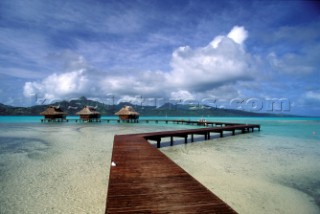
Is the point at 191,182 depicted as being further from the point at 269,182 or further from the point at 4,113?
the point at 4,113

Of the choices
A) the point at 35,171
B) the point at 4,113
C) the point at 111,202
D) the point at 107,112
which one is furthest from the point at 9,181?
the point at 107,112

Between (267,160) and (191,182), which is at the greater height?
(191,182)

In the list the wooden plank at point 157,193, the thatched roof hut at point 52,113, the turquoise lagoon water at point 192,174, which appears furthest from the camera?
the thatched roof hut at point 52,113

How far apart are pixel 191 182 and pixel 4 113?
150m

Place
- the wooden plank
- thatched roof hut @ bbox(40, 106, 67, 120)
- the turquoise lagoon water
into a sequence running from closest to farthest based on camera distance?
1. the wooden plank
2. the turquoise lagoon water
3. thatched roof hut @ bbox(40, 106, 67, 120)

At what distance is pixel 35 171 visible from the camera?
23.7 feet

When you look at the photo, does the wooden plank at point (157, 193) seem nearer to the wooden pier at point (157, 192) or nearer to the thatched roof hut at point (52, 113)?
the wooden pier at point (157, 192)

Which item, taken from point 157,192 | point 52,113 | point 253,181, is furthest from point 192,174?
point 52,113

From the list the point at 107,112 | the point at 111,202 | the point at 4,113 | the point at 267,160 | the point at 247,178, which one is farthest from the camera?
the point at 107,112

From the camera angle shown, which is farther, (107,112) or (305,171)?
(107,112)

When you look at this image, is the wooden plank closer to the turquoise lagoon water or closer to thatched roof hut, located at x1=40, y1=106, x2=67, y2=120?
the turquoise lagoon water

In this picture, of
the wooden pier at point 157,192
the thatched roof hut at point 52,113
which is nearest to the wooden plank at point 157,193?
the wooden pier at point 157,192

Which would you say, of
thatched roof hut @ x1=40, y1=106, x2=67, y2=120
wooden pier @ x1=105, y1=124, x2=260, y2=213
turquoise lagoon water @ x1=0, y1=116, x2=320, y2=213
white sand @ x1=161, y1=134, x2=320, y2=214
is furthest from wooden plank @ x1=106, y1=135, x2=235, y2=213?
thatched roof hut @ x1=40, y1=106, x2=67, y2=120

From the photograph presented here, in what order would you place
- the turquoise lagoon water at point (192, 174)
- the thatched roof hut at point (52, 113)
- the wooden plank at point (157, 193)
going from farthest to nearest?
the thatched roof hut at point (52, 113) < the turquoise lagoon water at point (192, 174) < the wooden plank at point (157, 193)
